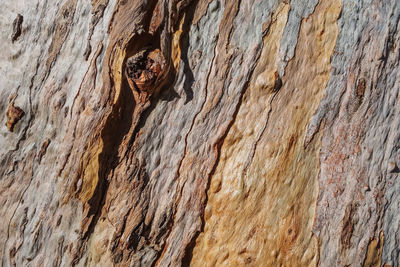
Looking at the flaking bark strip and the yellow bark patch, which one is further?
the flaking bark strip

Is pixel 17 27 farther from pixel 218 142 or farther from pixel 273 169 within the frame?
pixel 273 169

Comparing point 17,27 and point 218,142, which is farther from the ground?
point 17,27

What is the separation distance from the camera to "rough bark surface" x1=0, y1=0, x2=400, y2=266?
5.16 ft

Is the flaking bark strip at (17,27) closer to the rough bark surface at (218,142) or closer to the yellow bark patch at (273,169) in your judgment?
the rough bark surface at (218,142)

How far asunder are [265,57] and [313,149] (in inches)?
16.3

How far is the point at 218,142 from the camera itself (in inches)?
64.3

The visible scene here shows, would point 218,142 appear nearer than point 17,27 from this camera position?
Yes

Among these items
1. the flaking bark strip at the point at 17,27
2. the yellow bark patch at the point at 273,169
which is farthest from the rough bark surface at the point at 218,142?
the flaking bark strip at the point at 17,27

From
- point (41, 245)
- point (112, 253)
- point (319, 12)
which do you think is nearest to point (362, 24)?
point (319, 12)

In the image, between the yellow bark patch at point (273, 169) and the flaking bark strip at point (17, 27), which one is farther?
the flaking bark strip at point (17, 27)

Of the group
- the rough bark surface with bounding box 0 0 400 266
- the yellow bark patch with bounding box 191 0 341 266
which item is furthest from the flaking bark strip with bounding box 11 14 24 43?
the yellow bark patch with bounding box 191 0 341 266

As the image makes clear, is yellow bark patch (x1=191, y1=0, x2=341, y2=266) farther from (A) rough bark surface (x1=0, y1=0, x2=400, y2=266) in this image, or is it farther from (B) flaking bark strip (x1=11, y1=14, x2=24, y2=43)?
(B) flaking bark strip (x1=11, y1=14, x2=24, y2=43)

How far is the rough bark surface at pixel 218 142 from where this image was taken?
1574 mm

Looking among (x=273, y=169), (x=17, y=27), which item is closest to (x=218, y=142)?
(x=273, y=169)
